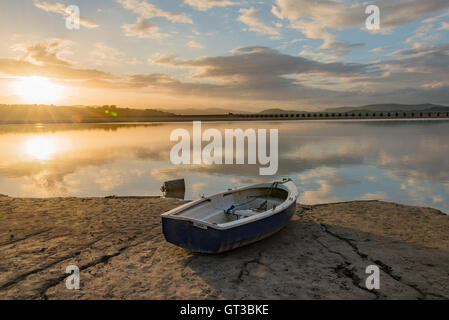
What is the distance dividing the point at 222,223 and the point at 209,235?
1619 millimetres

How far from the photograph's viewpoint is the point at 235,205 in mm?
9242

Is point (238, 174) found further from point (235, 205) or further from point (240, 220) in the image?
point (240, 220)

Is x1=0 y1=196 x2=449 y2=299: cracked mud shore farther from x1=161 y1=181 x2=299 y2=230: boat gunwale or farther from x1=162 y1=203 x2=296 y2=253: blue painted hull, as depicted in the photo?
x1=161 y1=181 x2=299 y2=230: boat gunwale

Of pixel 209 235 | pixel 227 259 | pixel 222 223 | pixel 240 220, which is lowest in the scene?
pixel 227 259

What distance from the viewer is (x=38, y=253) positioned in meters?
7.30

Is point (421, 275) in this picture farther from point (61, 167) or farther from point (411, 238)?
point (61, 167)

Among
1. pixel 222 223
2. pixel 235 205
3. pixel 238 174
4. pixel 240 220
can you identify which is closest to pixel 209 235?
pixel 240 220

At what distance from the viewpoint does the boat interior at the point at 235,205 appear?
843 cm

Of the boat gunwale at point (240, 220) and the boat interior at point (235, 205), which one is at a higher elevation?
the boat gunwale at point (240, 220)

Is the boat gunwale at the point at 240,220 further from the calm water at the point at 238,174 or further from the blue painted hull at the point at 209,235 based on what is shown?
the calm water at the point at 238,174

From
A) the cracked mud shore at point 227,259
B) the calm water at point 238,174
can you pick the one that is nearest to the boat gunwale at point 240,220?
the cracked mud shore at point 227,259

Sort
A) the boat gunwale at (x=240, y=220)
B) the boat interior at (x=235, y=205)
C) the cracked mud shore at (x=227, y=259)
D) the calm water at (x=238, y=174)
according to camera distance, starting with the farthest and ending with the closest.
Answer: the calm water at (x=238, y=174)
the boat interior at (x=235, y=205)
the boat gunwale at (x=240, y=220)
the cracked mud shore at (x=227, y=259)

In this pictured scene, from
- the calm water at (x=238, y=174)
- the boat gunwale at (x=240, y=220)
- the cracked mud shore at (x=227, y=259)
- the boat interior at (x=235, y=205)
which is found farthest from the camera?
the calm water at (x=238, y=174)
